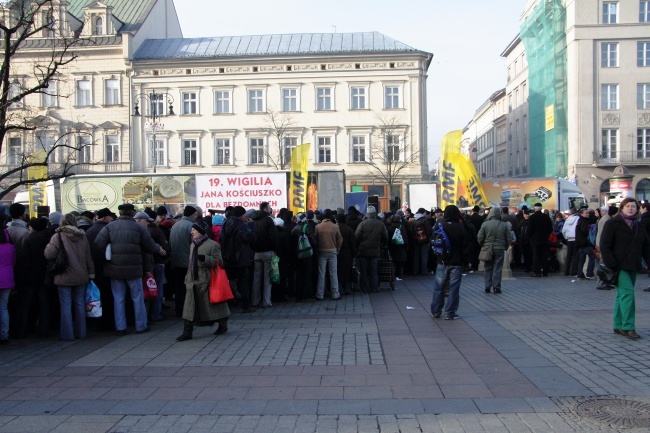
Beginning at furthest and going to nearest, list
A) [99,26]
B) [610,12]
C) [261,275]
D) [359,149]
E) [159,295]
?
1. [610,12]
2. [99,26]
3. [359,149]
4. [261,275]
5. [159,295]

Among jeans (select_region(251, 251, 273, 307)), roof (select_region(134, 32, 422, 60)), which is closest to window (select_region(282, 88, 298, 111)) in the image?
roof (select_region(134, 32, 422, 60))

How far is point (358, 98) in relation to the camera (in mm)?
49000

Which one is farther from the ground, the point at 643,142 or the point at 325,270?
the point at 643,142

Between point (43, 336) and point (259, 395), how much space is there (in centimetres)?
501

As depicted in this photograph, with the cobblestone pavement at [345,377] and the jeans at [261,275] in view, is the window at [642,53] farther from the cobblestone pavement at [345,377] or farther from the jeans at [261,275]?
the jeans at [261,275]

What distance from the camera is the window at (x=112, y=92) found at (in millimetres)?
49906

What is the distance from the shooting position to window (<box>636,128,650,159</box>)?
52.4 metres

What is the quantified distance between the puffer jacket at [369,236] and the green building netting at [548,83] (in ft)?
137

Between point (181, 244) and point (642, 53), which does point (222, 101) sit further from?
point (181, 244)

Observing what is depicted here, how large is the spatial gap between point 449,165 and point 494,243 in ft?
18.3

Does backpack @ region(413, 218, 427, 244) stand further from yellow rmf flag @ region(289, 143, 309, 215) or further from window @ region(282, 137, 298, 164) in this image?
window @ region(282, 137, 298, 164)

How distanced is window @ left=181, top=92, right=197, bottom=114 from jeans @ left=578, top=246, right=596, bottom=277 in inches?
1506

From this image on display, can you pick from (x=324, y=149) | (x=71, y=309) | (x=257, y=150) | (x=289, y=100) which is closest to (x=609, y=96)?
(x=324, y=149)

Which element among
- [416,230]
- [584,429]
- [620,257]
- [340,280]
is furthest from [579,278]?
[584,429]
